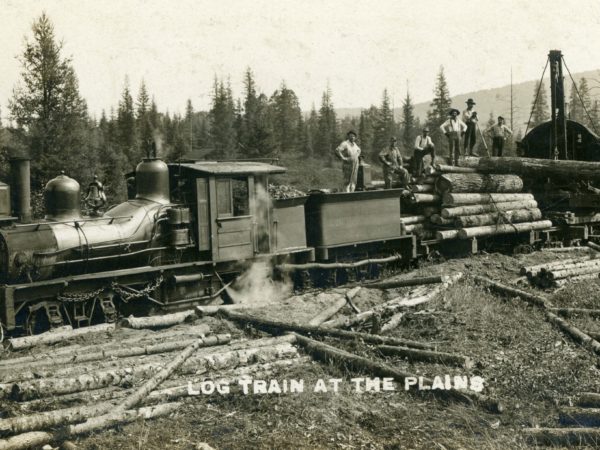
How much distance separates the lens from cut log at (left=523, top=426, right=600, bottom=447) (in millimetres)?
5430

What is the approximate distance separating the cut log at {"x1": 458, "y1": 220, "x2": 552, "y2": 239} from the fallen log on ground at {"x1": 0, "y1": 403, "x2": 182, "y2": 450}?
10843 mm

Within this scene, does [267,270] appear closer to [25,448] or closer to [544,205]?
[25,448]

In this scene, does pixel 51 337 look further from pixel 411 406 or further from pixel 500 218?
pixel 500 218

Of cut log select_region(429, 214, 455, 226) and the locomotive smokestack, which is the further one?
cut log select_region(429, 214, 455, 226)

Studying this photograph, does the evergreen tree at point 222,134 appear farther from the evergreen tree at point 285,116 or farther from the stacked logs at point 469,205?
the stacked logs at point 469,205

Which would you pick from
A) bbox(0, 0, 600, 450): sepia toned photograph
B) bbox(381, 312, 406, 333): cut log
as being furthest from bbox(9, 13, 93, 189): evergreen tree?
bbox(381, 312, 406, 333): cut log

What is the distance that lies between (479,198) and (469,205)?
0.49 meters

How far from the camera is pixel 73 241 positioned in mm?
9750

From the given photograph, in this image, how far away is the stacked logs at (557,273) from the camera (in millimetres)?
12312

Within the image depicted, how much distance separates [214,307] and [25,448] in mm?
4793

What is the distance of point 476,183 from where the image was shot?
16484mm

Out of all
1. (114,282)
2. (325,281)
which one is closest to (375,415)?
(114,282)

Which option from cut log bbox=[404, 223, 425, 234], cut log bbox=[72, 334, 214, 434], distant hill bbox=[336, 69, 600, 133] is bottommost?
cut log bbox=[72, 334, 214, 434]

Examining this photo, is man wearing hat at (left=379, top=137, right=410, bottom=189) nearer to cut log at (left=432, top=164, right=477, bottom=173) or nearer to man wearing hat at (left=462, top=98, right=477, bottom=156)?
cut log at (left=432, top=164, right=477, bottom=173)
